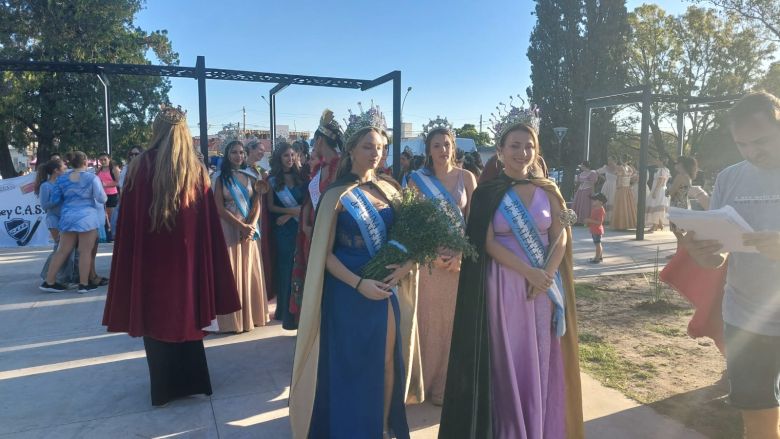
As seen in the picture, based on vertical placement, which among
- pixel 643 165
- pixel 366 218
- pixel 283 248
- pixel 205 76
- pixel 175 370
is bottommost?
pixel 175 370

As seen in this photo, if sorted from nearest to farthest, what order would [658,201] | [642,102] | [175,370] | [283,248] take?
[175,370] → [283,248] → [642,102] → [658,201]

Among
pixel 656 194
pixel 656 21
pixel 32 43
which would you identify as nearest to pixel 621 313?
pixel 656 194

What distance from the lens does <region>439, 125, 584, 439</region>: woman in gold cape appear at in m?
2.66

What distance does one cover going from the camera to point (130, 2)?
24078 mm

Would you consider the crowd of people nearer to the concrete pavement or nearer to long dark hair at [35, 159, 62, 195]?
the concrete pavement

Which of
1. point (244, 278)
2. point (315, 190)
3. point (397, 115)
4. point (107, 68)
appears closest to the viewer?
point (315, 190)

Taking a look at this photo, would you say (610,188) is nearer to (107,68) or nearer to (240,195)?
(240,195)

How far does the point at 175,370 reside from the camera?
12.1 ft

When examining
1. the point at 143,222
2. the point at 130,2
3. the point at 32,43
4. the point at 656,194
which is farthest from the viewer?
the point at 130,2

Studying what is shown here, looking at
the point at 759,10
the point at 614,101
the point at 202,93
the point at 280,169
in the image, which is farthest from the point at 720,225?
the point at 759,10

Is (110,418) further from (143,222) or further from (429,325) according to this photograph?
(429,325)

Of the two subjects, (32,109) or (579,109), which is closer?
(32,109)

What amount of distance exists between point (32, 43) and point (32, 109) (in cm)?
271

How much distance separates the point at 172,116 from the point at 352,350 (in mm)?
2012
